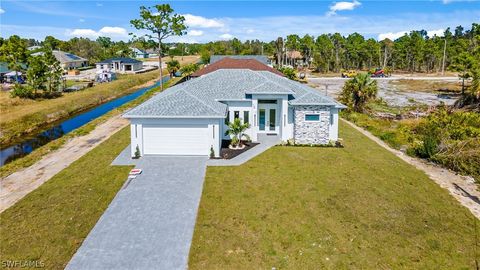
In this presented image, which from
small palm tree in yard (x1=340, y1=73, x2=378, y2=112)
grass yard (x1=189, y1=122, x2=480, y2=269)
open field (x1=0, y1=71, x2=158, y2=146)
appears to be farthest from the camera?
small palm tree in yard (x1=340, y1=73, x2=378, y2=112)

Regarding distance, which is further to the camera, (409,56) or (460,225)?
(409,56)

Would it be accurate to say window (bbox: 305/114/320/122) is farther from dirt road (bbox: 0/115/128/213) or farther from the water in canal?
the water in canal

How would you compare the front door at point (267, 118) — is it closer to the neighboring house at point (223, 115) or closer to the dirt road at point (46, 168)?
the neighboring house at point (223, 115)

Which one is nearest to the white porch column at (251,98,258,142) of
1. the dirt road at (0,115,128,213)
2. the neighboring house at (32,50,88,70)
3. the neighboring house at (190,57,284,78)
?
the dirt road at (0,115,128,213)

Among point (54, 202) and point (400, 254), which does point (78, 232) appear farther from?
point (400, 254)

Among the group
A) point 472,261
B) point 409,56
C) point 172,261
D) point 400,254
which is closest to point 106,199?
→ point 172,261

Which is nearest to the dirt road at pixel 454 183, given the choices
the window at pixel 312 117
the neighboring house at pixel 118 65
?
the window at pixel 312 117
